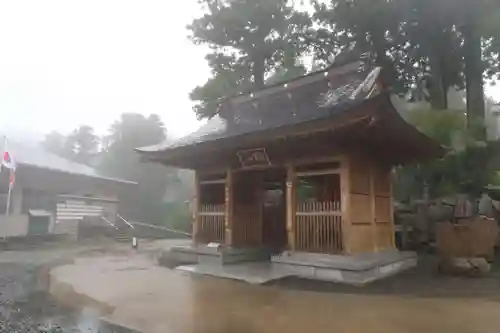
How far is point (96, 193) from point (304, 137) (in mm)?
19916

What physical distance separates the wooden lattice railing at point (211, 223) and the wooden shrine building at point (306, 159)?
0.10ft

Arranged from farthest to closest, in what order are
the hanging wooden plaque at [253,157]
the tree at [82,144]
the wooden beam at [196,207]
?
the tree at [82,144] → the wooden beam at [196,207] → the hanging wooden plaque at [253,157]

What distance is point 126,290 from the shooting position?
7734 millimetres

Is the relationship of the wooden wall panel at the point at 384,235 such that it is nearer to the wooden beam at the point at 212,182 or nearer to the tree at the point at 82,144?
the wooden beam at the point at 212,182

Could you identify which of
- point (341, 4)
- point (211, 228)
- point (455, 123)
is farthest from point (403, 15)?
point (211, 228)

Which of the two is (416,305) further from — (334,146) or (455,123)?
(455,123)

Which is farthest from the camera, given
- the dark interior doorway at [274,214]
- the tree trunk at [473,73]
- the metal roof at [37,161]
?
the metal roof at [37,161]

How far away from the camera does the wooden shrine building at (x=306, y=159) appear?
855 centimetres

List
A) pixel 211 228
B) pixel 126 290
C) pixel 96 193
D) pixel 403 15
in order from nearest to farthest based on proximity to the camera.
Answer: pixel 126 290
pixel 211 228
pixel 403 15
pixel 96 193

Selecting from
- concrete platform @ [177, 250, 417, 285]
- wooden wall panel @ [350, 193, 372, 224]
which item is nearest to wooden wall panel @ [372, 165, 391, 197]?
wooden wall panel @ [350, 193, 372, 224]

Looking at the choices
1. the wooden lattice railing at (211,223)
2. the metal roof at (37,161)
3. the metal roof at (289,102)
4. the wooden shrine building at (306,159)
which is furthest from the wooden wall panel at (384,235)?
the metal roof at (37,161)

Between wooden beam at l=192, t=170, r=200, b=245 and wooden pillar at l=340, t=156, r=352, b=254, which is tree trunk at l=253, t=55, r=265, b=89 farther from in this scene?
wooden pillar at l=340, t=156, r=352, b=254

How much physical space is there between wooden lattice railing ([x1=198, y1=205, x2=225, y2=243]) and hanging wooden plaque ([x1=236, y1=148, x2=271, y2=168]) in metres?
1.82

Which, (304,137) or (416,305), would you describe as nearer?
(416,305)
